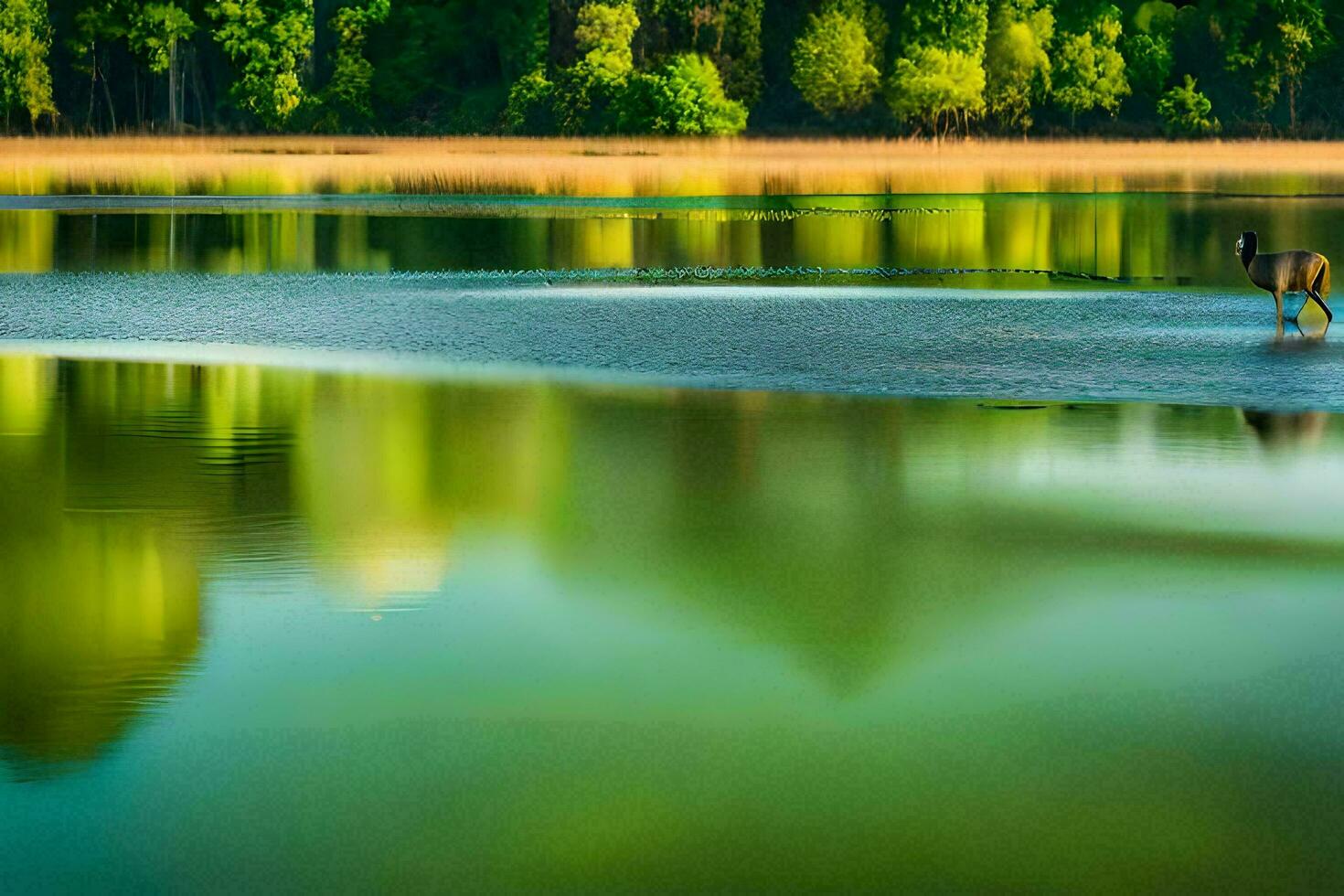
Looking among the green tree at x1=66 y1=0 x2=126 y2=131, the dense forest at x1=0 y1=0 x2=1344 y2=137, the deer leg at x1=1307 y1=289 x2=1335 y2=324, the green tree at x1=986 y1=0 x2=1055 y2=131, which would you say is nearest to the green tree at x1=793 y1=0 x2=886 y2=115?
the dense forest at x1=0 y1=0 x2=1344 y2=137

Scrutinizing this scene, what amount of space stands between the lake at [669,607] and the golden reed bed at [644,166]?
103 ft

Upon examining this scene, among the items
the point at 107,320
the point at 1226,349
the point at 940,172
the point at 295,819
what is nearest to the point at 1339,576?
the point at 295,819

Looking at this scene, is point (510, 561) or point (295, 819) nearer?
point (295, 819)

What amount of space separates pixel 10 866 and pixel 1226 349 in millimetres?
12563

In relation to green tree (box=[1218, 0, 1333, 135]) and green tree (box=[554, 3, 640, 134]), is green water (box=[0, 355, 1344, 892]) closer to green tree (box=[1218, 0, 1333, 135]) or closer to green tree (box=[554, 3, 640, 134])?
green tree (box=[554, 3, 640, 134])

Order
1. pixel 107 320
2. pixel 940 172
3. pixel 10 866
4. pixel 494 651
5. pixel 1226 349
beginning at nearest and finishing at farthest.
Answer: pixel 10 866 → pixel 494 651 → pixel 1226 349 → pixel 107 320 → pixel 940 172

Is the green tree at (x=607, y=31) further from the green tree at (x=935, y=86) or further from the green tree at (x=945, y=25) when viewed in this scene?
the green tree at (x=945, y=25)

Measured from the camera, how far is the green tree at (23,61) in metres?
83.4

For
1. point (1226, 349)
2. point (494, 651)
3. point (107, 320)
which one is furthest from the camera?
point (107, 320)

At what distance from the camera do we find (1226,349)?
54.9 feet

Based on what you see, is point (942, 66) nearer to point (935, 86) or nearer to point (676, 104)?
point (935, 86)

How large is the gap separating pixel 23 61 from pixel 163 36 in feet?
16.6

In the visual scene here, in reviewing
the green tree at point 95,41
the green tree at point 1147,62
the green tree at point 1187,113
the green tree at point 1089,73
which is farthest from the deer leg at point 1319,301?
the green tree at point 95,41

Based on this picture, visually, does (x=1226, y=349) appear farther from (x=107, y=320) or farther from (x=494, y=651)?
(x=494, y=651)
